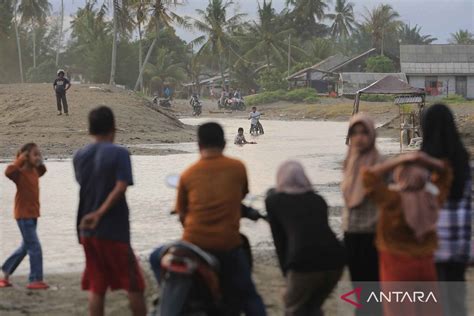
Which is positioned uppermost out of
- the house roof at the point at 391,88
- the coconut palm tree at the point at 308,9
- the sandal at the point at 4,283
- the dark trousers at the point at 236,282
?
the coconut palm tree at the point at 308,9

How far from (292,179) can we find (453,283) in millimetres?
1272

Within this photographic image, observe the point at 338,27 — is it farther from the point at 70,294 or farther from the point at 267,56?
the point at 70,294

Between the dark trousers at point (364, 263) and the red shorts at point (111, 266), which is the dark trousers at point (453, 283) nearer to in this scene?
the dark trousers at point (364, 263)

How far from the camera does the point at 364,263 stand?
5492 mm

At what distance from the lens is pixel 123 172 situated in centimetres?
557

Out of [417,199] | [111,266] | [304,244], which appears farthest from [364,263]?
[111,266]

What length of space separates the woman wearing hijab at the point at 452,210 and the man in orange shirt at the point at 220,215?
3.75 feet

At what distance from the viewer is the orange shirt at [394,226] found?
16.0ft

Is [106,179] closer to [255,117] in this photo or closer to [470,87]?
[255,117]

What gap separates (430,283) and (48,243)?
5765 millimetres

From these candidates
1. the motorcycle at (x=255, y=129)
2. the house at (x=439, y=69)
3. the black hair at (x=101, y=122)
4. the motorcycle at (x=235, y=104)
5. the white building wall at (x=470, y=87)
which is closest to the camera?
the black hair at (x=101, y=122)

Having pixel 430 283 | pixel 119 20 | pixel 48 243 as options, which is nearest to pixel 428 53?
pixel 119 20

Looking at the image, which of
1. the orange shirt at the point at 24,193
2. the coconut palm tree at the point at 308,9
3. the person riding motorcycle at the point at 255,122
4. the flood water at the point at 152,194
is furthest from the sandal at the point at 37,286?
the coconut palm tree at the point at 308,9

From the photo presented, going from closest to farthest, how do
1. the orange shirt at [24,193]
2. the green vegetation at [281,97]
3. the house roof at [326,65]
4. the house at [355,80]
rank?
the orange shirt at [24,193] → the house at [355,80] → the green vegetation at [281,97] → the house roof at [326,65]
